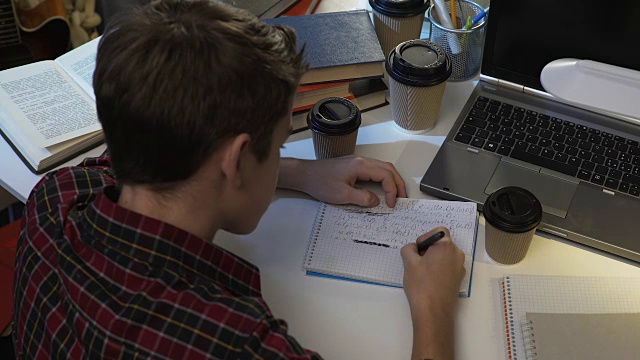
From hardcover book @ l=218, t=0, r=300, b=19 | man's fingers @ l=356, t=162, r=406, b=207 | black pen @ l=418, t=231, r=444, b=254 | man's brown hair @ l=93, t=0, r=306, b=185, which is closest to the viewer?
man's brown hair @ l=93, t=0, r=306, b=185

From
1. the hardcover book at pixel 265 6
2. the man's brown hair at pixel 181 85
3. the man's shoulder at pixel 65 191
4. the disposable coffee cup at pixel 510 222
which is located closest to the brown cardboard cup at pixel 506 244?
the disposable coffee cup at pixel 510 222

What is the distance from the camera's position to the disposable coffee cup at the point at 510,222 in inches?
36.7

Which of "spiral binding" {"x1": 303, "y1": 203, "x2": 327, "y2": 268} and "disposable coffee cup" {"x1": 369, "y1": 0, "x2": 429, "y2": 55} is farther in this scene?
"disposable coffee cup" {"x1": 369, "y1": 0, "x2": 429, "y2": 55}

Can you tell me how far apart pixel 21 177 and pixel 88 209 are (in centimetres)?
36

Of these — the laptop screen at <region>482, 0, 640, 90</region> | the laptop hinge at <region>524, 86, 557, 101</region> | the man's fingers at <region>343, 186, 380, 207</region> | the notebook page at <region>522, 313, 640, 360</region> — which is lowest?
the notebook page at <region>522, 313, 640, 360</region>

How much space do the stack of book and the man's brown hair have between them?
15.1 inches

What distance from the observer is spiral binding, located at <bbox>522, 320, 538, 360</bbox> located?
Result: 86 cm

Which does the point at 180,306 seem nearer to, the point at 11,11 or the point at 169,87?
the point at 169,87

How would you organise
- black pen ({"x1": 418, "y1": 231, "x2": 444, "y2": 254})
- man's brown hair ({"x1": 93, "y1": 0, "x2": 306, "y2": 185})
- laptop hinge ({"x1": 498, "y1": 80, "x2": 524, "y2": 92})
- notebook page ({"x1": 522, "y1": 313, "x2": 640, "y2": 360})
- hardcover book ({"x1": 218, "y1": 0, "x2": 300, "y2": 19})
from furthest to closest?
hardcover book ({"x1": 218, "y1": 0, "x2": 300, "y2": 19}) < laptop hinge ({"x1": 498, "y1": 80, "x2": 524, "y2": 92}) < black pen ({"x1": 418, "y1": 231, "x2": 444, "y2": 254}) < notebook page ({"x1": 522, "y1": 313, "x2": 640, "y2": 360}) < man's brown hair ({"x1": 93, "y1": 0, "x2": 306, "y2": 185})

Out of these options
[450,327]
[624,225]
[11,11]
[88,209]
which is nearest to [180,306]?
[88,209]

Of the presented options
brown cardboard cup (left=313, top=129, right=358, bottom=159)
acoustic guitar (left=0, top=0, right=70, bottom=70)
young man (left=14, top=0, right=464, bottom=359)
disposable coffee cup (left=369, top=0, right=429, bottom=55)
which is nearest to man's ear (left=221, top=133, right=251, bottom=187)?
young man (left=14, top=0, right=464, bottom=359)

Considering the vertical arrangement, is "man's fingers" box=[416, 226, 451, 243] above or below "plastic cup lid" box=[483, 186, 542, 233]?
below

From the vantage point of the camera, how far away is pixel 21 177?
44.4 inches

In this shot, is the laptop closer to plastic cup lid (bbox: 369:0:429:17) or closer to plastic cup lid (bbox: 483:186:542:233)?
plastic cup lid (bbox: 483:186:542:233)
